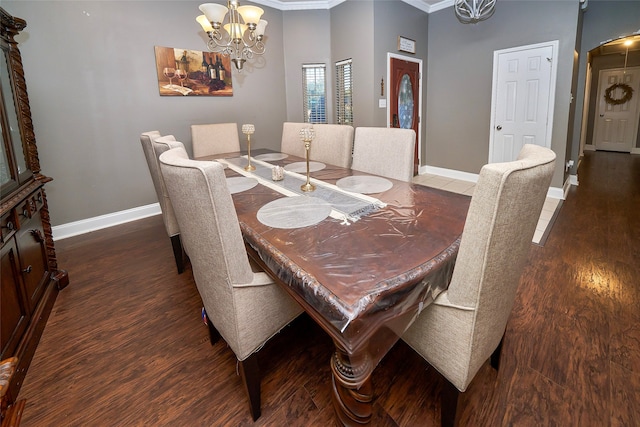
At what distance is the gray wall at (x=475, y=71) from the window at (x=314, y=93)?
1.83 meters

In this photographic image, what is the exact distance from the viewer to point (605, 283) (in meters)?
2.09

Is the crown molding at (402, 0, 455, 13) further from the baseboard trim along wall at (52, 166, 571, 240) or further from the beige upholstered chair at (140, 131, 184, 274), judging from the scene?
the beige upholstered chair at (140, 131, 184, 274)

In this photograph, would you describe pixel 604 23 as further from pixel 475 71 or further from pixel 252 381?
pixel 252 381

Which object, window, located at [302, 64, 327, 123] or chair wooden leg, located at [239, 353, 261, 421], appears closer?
chair wooden leg, located at [239, 353, 261, 421]

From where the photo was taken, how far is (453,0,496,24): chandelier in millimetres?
2637

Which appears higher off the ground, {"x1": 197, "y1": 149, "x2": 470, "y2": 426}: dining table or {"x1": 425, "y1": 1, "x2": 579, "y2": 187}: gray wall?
{"x1": 425, "y1": 1, "x2": 579, "y2": 187}: gray wall

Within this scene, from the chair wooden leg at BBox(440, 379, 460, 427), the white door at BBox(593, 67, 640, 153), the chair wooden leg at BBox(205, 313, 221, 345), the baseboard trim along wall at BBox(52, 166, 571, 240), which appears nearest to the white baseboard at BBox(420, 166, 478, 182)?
the baseboard trim along wall at BBox(52, 166, 571, 240)

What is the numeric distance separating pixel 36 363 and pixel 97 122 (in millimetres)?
2494

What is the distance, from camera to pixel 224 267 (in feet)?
3.33

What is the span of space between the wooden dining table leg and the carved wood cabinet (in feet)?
4.49

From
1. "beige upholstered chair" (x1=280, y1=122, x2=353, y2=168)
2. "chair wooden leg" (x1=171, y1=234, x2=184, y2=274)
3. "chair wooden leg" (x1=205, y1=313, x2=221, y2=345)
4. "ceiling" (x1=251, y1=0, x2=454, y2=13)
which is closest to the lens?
"chair wooden leg" (x1=205, y1=313, x2=221, y2=345)

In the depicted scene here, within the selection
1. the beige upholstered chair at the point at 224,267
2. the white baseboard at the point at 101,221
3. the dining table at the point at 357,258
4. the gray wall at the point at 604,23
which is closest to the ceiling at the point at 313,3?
the gray wall at the point at 604,23

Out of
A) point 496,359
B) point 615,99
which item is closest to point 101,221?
point 496,359

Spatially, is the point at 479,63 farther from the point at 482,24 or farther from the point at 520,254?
the point at 520,254
